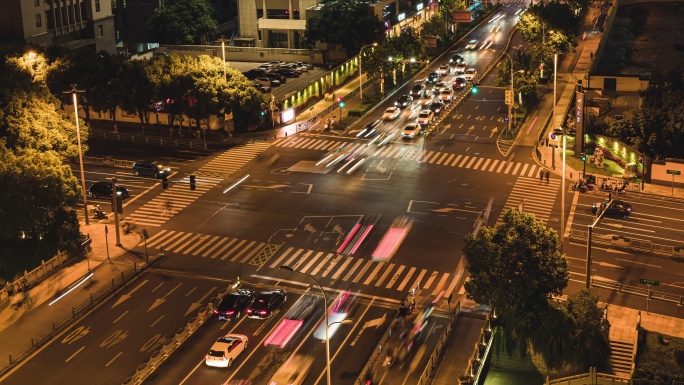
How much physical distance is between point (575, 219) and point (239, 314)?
113ft

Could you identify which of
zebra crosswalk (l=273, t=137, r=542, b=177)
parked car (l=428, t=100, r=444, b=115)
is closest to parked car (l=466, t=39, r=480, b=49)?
parked car (l=428, t=100, r=444, b=115)

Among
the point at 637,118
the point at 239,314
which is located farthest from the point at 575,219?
the point at 239,314

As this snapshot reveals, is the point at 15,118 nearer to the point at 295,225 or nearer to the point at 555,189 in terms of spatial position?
the point at 295,225

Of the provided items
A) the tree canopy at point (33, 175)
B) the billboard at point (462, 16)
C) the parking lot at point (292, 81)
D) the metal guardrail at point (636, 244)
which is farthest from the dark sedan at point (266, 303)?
the billboard at point (462, 16)

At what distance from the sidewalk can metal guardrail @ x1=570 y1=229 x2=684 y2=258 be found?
128 ft

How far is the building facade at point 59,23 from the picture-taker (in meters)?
137

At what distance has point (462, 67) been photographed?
148 metres

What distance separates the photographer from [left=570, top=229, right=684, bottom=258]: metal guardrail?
248 ft

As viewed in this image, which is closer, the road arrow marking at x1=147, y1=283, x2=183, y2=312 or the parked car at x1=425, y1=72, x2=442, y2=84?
the road arrow marking at x1=147, y1=283, x2=183, y2=312

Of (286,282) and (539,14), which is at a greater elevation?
(539,14)

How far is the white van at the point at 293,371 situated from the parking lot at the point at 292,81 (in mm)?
75618

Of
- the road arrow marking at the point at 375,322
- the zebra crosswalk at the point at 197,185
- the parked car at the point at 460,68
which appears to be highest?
the parked car at the point at 460,68

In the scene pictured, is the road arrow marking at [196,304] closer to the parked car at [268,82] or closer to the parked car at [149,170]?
the parked car at [149,170]

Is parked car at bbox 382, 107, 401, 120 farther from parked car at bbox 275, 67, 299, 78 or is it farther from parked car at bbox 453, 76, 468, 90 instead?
parked car at bbox 275, 67, 299, 78
